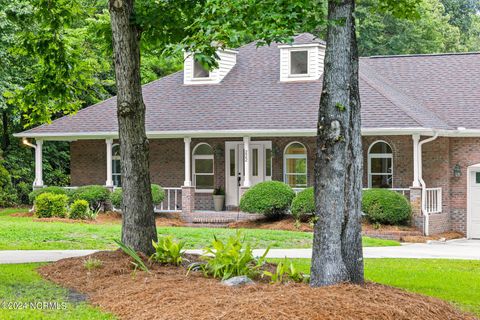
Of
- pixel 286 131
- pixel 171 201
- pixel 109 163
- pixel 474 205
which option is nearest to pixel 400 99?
pixel 474 205

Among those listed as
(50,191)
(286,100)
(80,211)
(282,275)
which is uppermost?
(286,100)

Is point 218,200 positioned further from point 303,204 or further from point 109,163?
Answer: point 303,204

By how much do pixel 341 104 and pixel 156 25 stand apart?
546 cm

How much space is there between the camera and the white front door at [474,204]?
29281mm

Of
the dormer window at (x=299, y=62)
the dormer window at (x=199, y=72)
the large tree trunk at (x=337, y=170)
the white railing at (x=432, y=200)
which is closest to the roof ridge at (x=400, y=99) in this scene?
the dormer window at (x=299, y=62)

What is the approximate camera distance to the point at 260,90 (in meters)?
31.3

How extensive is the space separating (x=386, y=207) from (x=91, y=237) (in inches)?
355

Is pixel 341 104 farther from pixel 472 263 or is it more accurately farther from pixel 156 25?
pixel 472 263

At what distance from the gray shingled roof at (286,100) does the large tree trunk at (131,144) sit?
13656 mm

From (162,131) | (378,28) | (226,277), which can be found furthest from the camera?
(378,28)

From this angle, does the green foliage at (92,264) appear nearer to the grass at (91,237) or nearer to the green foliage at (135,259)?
the green foliage at (135,259)

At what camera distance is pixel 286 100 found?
3036 centimetres

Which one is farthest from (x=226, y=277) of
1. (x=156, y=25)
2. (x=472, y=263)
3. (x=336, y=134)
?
(x=472, y=263)

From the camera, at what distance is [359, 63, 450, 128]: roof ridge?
2803 centimetres
